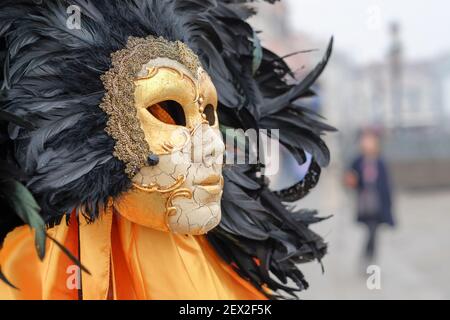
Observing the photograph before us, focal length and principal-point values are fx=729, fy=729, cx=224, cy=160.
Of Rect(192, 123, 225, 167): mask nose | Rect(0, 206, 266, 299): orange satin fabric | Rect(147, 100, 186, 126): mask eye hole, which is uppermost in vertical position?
Rect(147, 100, 186, 126): mask eye hole

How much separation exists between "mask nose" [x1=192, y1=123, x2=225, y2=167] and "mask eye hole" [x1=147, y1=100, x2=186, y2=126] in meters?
0.06

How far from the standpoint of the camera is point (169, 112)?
5.80 feet

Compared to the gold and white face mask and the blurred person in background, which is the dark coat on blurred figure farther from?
the gold and white face mask

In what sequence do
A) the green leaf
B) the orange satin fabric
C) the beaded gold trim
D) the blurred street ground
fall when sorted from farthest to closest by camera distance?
the blurred street ground → the orange satin fabric → the beaded gold trim → the green leaf

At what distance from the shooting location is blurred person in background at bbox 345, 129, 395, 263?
5.34 meters

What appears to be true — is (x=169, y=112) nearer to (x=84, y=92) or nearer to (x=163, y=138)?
(x=163, y=138)

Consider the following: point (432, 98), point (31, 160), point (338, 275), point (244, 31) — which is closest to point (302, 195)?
point (244, 31)

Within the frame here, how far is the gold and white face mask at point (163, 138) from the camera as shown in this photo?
5.44 feet

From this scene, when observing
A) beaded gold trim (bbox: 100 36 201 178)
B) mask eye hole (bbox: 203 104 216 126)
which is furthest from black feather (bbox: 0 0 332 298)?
mask eye hole (bbox: 203 104 216 126)

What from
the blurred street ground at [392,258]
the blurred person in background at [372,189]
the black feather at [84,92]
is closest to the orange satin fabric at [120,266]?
the black feather at [84,92]

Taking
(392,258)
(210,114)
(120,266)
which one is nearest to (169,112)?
(210,114)

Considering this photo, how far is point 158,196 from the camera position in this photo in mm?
1688

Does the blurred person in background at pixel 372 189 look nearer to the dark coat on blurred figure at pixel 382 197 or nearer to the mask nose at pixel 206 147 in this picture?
the dark coat on blurred figure at pixel 382 197

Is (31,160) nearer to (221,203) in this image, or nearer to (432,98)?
(221,203)
